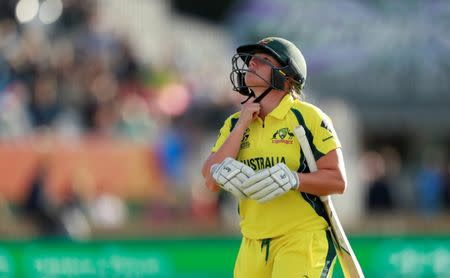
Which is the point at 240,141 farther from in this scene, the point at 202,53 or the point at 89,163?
the point at 202,53

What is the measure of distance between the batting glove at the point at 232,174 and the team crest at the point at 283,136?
285mm

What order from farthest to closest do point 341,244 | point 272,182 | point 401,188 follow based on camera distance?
point 401,188 < point 341,244 < point 272,182

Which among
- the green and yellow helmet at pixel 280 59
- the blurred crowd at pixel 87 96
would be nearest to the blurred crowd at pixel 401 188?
the blurred crowd at pixel 87 96

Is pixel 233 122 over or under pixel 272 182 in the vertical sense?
over

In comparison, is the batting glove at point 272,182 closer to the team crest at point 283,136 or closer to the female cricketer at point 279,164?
the female cricketer at point 279,164

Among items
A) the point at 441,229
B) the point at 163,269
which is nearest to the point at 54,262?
the point at 163,269

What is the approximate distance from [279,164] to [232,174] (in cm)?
25

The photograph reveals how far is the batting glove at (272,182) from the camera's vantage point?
202 inches

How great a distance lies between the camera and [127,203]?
13750 millimetres

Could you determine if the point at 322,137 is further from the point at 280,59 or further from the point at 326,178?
the point at 280,59

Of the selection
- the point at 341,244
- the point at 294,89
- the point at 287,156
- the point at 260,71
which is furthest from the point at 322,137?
the point at 341,244

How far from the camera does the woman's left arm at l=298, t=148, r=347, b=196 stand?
526 centimetres

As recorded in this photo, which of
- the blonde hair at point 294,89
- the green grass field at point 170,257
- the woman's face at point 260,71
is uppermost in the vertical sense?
the woman's face at point 260,71

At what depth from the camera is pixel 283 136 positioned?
5.44 meters
